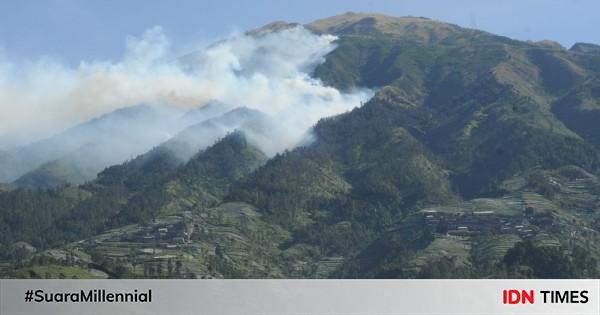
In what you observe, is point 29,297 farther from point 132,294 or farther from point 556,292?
point 556,292

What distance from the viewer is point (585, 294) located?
623 ft

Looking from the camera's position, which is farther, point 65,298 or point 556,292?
point 556,292

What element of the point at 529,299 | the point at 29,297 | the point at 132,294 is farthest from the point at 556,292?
the point at 29,297

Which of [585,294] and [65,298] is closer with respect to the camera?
[65,298]

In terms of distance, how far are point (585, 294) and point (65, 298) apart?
272ft

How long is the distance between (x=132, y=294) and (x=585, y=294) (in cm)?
7323

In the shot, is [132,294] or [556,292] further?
[556,292]

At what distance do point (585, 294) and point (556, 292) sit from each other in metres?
4.60

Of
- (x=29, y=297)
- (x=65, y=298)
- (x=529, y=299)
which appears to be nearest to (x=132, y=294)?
(x=65, y=298)

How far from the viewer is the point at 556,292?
191125 mm

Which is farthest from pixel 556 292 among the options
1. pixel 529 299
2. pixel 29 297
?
pixel 29 297

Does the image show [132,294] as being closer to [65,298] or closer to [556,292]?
[65,298]

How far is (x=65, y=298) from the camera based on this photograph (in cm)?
17338

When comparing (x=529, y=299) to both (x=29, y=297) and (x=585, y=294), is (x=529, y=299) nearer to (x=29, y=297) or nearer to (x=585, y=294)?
(x=585, y=294)
